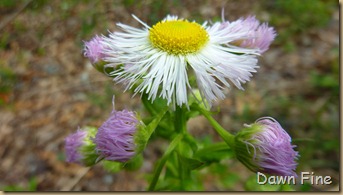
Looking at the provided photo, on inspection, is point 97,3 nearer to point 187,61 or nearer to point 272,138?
point 187,61

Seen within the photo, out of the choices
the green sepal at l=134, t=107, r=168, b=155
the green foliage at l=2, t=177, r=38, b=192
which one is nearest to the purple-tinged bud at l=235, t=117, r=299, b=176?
the green sepal at l=134, t=107, r=168, b=155

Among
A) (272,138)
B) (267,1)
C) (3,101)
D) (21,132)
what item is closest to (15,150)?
(21,132)

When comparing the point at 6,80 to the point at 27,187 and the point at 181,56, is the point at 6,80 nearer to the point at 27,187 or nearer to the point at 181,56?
the point at 27,187

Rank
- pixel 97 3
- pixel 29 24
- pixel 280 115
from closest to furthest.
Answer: pixel 97 3, pixel 280 115, pixel 29 24

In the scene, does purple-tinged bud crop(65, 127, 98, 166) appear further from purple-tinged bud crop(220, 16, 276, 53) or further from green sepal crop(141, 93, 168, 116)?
purple-tinged bud crop(220, 16, 276, 53)

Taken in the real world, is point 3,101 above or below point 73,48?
below

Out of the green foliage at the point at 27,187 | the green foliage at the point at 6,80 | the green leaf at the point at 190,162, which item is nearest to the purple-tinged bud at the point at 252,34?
the green leaf at the point at 190,162

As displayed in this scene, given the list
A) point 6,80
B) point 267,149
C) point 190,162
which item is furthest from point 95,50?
point 6,80
